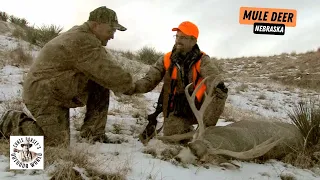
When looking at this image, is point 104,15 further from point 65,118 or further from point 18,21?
point 18,21

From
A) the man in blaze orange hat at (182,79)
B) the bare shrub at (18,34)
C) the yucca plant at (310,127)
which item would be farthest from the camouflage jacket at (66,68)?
the bare shrub at (18,34)

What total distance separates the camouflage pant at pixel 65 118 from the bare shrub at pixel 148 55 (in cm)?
979

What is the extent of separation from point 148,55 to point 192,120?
9.58m

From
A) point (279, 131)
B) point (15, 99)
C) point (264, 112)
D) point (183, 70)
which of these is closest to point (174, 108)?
point (183, 70)

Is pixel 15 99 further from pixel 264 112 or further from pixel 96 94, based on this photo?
pixel 264 112

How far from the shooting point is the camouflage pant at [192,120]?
17.0 ft

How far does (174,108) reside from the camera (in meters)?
→ 5.39

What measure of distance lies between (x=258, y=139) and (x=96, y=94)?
76.4 inches

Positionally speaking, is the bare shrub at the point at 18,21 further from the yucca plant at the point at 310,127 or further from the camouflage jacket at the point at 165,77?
the yucca plant at the point at 310,127

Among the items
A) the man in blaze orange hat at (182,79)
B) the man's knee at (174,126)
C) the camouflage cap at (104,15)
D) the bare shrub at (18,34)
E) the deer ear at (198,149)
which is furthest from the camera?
the bare shrub at (18,34)

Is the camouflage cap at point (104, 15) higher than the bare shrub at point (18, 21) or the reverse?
the reverse

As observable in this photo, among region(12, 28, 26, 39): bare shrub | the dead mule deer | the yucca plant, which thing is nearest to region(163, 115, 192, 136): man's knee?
the dead mule deer

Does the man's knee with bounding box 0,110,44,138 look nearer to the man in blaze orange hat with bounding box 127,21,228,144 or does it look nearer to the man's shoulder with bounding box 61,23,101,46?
the man's shoulder with bounding box 61,23,101,46

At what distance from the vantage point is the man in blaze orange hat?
206 inches
